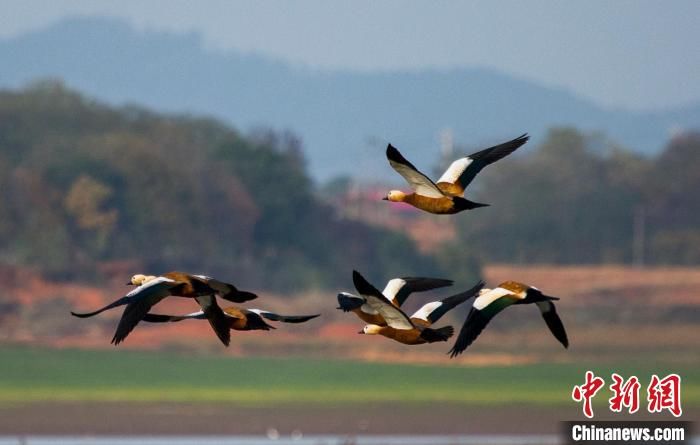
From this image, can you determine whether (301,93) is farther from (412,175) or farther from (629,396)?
(412,175)

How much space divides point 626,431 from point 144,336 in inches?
1844

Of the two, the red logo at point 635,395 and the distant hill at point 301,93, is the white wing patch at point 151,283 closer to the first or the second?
the red logo at point 635,395

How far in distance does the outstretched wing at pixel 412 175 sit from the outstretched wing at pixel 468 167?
0.49 feet

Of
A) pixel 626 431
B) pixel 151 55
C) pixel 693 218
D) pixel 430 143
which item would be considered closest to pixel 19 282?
pixel 693 218

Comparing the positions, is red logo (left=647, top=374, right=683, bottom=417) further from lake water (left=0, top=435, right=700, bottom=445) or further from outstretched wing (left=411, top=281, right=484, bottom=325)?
outstretched wing (left=411, top=281, right=484, bottom=325)

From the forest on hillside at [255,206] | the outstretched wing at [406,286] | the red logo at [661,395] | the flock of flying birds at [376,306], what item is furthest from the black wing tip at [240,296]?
the forest on hillside at [255,206]

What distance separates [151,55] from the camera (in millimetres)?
141875

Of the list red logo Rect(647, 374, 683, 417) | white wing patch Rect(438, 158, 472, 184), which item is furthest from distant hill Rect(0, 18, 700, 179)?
white wing patch Rect(438, 158, 472, 184)

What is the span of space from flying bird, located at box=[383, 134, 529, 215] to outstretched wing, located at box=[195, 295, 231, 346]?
Result: 718mm

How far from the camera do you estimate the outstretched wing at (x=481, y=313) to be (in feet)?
16.4

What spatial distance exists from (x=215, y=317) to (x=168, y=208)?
60532mm

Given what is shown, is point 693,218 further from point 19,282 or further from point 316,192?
point 19,282

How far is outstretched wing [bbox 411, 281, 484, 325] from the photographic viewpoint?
17.1 feet

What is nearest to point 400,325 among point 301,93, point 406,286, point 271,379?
point 406,286
